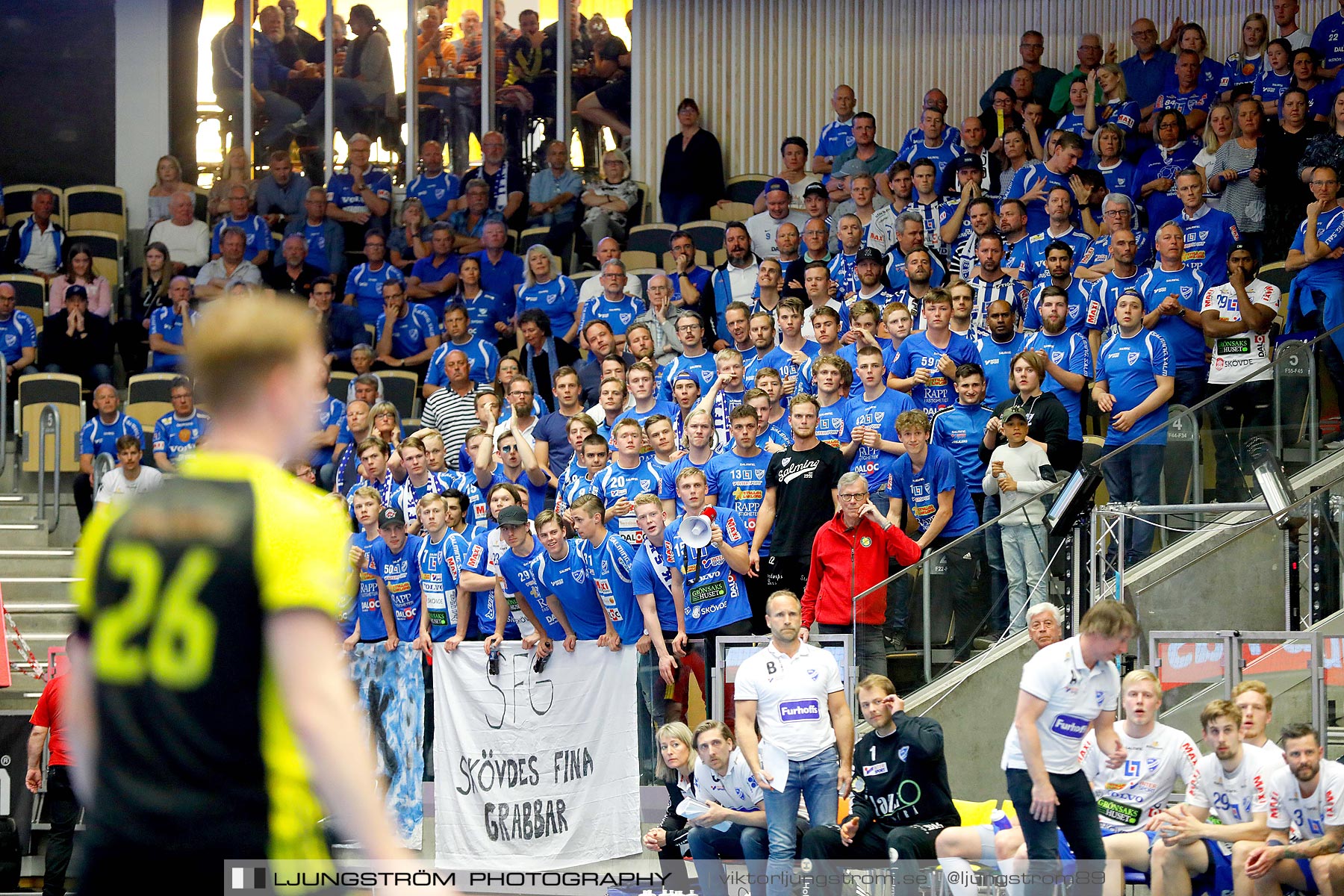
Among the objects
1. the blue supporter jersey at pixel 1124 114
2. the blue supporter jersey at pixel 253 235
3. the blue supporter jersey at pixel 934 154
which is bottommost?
the blue supporter jersey at pixel 253 235

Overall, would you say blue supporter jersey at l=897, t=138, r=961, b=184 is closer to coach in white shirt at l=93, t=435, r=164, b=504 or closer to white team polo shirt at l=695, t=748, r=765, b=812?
white team polo shirt at l=695, t=748, r=765, b=812

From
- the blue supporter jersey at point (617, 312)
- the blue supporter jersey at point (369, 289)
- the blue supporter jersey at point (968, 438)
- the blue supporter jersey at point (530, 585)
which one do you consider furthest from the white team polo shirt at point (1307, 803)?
the blue supporter jersey at point (369, 289)

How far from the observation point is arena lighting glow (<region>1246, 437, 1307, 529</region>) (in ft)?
29.9

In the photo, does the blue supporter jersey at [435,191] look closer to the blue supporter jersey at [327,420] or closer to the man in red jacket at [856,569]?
the blue supporter jersey at [327,420]

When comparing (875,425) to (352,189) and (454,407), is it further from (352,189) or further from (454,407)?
(352,189)

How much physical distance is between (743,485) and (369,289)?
719 cm

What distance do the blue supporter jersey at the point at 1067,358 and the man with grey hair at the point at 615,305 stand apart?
168 inches

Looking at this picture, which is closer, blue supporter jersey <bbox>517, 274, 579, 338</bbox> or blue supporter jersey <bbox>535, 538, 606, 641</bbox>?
blue supporter jersey <bbox>535, 538, 606, 641</bbox>

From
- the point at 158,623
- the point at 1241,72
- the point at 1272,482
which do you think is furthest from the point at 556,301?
the point at 158,623

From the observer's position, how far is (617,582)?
10312 mm

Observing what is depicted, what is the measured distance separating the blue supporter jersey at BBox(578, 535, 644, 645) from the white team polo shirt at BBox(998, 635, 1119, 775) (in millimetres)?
3866

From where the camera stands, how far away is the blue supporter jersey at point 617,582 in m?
10.3

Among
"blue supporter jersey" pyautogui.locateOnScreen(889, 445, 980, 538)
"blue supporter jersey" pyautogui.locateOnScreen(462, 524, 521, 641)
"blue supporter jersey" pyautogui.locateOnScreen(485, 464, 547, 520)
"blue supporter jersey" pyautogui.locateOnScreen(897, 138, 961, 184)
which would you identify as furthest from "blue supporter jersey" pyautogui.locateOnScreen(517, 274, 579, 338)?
"blue supporter jersey" pyautogui.locateOnScreen(889, 445, 980, 538)

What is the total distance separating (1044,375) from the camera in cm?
1101
